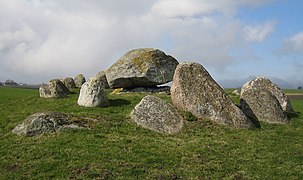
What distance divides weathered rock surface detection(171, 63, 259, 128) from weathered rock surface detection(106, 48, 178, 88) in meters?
10.5

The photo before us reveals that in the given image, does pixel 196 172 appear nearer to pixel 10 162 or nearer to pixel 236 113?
pixel 10 162

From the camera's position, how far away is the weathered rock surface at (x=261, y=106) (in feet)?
90.3

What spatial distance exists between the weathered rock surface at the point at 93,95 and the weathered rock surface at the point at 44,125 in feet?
25.4

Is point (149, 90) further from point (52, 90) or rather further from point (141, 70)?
point (52, 90)

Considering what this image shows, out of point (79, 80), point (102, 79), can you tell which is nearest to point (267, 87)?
point (102, 79)

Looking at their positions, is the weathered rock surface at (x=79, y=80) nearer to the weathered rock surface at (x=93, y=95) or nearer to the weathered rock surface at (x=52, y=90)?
the weathered rock surface at (x=52, y=90)

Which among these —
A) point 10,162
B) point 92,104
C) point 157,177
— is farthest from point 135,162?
point 92,104

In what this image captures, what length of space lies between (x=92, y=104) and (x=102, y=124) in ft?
22.3

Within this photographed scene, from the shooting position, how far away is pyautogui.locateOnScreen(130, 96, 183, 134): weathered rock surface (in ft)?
75.9

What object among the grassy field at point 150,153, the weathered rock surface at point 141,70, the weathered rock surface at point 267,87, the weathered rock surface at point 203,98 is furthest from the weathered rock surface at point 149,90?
the grassy field at point 150,153

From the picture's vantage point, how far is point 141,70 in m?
37.7

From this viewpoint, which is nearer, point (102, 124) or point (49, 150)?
point (49, 150)

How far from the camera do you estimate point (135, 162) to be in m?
16.8

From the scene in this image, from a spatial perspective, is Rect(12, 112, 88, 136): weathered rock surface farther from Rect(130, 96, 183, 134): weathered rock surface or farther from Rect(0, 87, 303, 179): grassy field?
Rect(130, 96, 183, 134): weathered rock surface
